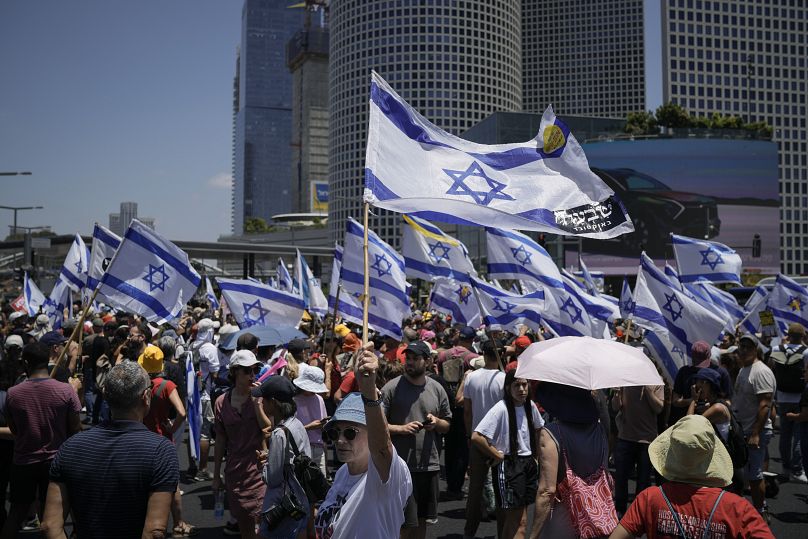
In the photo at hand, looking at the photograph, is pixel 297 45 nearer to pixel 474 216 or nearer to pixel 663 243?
pixel 663 243

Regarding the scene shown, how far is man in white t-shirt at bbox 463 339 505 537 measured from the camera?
20.5 feet

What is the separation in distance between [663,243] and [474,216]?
6540 centimetres

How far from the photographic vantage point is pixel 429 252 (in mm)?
14336

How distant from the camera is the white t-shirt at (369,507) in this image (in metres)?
3.53

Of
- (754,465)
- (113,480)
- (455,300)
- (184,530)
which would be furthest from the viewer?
(455,300)

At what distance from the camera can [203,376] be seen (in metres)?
10.6

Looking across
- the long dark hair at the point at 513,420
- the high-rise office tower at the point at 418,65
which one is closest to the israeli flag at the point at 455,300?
the long dark hair at the point at 513,420

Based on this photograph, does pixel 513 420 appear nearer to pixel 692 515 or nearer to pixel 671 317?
pixel 692 515

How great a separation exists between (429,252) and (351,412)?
1077 cm

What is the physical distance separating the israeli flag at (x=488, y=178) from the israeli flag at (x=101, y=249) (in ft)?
25.0

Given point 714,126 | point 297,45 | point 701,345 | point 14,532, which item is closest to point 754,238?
point 714,126

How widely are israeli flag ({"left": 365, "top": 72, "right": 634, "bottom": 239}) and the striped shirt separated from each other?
232 centimetres

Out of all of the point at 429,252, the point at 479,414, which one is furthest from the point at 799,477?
the point at 429,252

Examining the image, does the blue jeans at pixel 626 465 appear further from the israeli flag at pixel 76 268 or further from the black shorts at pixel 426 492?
the israeli flag at pixel 76 268
